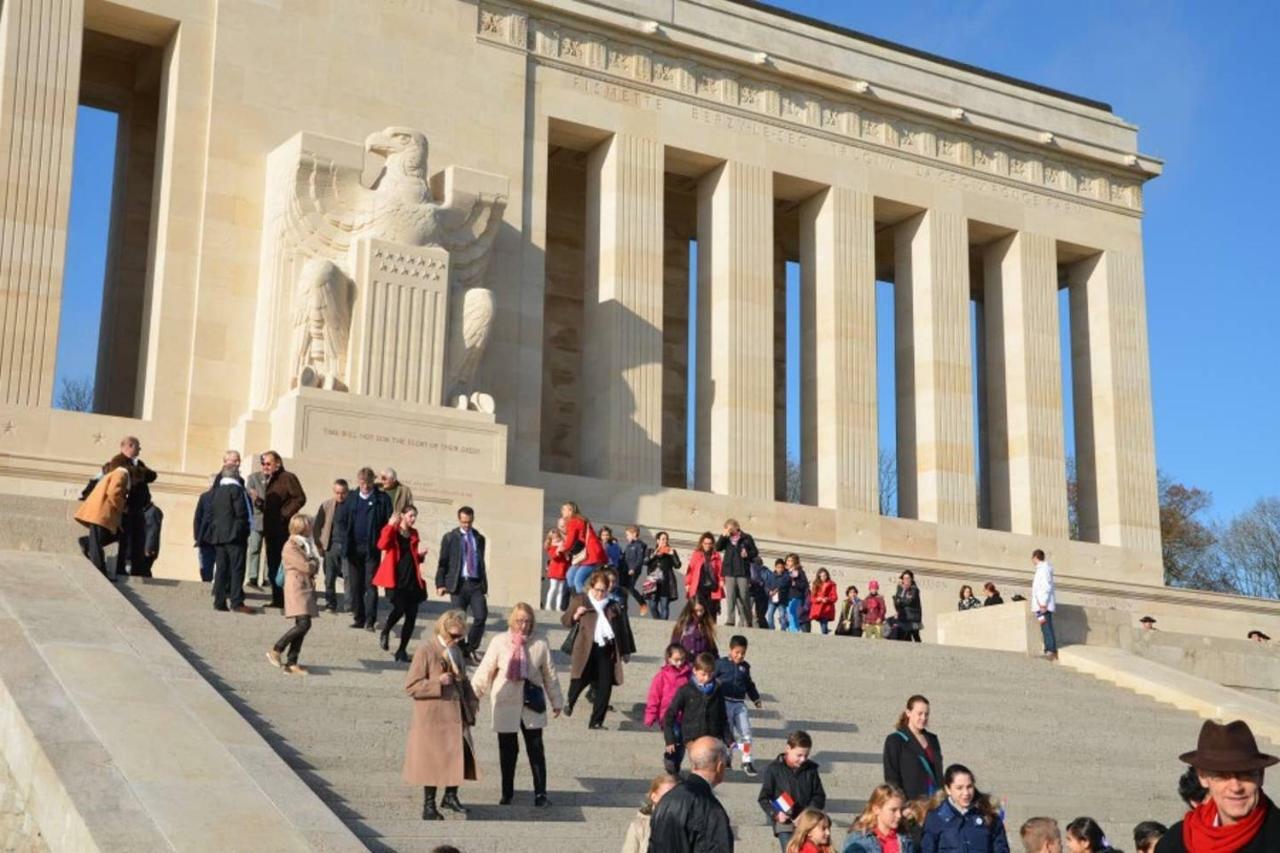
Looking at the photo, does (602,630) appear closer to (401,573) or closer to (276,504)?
(401,573)

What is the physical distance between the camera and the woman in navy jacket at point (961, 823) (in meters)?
8.95

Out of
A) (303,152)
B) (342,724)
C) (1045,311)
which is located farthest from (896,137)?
(342,724)

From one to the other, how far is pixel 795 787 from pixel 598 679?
3.53 metres

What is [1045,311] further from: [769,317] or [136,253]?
[136,253]

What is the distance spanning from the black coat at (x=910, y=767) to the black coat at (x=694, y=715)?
5.38 ft

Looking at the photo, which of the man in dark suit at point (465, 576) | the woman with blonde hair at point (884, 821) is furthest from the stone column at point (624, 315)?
the woman with blonde hair at point (884, 821)

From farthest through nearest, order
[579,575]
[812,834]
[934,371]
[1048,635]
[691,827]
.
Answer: [934,371] → [1048,635] → [579,575] → [812,834] → [691,827]

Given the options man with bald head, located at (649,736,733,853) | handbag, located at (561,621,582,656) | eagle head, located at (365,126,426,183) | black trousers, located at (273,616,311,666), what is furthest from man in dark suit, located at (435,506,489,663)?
eagle head, located at (365,126,426,183)

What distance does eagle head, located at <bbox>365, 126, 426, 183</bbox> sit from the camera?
23.9 meters

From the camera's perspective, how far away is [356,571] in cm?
1574

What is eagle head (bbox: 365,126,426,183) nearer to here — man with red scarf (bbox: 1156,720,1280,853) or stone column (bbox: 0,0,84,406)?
stone column (bbox: 0,0,84,406)

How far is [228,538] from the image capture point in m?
15.3

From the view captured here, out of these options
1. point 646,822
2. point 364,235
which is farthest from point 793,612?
point 646,822

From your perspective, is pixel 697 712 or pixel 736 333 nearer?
pixel 697 712
